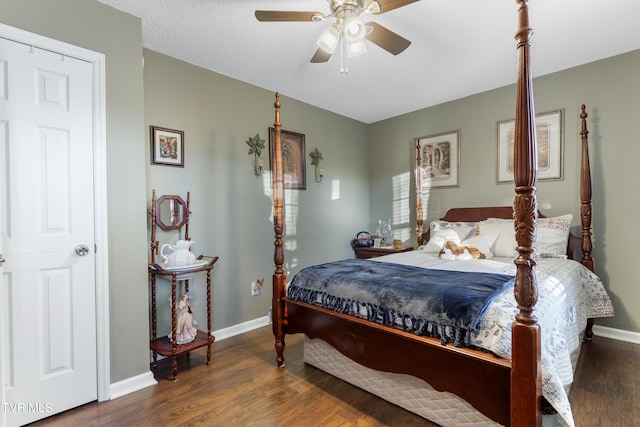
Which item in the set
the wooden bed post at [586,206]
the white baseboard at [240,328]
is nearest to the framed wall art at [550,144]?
the wooden bed post at [586,206]

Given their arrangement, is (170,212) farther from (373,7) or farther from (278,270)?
(373,7)

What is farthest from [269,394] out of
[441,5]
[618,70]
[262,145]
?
[618,70]

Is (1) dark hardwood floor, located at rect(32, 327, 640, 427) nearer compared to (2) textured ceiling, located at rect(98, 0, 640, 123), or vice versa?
(1) dark hardwood floor, located at rect(32, 327, 640, 427)

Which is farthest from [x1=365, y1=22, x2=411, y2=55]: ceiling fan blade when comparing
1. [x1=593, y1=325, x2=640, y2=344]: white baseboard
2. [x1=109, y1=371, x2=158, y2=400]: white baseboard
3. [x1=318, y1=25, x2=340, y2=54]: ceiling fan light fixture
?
[x1=593, y1=325, x2=640, y2=344]: white baseboard

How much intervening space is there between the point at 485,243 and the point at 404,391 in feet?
5.70

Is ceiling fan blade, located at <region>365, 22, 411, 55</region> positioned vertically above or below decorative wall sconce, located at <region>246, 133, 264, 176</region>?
above

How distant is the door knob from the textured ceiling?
5.16ft

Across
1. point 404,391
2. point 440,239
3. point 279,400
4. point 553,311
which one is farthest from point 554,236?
A: point 279,400

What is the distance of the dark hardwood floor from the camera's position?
5.93ft

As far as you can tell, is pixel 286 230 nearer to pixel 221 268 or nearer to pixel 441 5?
pixel 221 268

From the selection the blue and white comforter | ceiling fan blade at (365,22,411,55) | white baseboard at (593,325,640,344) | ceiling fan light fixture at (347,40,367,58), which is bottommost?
white baseboard at (593,325,640,344)

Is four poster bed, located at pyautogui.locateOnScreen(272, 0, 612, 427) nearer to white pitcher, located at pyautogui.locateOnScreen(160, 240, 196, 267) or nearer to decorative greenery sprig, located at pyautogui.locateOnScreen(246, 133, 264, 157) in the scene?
white pitcher, located at pyautogui.locateOnScreen(160, 240, 196, 267)

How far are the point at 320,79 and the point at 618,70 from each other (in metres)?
2.71

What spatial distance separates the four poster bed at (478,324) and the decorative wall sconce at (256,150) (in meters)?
0.95
